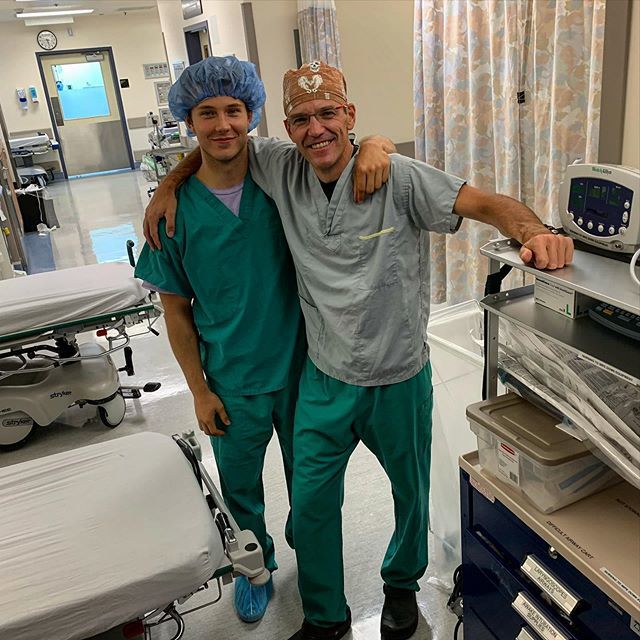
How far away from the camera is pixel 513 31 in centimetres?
254

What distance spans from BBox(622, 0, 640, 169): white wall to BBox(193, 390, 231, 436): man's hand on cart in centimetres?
152

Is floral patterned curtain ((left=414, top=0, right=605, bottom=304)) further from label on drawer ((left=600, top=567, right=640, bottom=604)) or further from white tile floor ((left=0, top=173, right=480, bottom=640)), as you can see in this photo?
label on drawer ((left=600, top=567, right=640, bottom=604))

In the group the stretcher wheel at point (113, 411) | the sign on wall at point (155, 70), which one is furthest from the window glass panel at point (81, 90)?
the stretcher wheel at point (113, 411)

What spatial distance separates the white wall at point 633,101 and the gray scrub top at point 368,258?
3.15 ft

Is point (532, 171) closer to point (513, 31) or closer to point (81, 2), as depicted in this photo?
point (513, 31)

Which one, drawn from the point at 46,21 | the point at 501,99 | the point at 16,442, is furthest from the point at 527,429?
the point at 46,21

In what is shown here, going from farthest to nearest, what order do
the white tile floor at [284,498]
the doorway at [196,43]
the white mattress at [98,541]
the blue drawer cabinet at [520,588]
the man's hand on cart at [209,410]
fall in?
the doorway at [196,43], the white tile floor at [284,498], the man's hand on cart at [209,410], the white mattress at [98,541], the blue drawer cabinet at [520,588]

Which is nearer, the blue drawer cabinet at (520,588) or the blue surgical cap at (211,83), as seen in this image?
the blue drawer cabinet at (520,588)

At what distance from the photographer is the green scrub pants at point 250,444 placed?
1.77 m

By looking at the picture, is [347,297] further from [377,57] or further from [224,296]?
[377,57]

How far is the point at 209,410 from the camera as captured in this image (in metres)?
1.74

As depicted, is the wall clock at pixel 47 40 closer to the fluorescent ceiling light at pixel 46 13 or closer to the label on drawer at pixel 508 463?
the fluorescent ceiling light at pixel 46 13

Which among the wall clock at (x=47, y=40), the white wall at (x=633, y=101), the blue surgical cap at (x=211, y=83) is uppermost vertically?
the wall clock at (x=47, y=40)

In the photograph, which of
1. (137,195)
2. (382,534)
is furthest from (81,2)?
(382,534)
